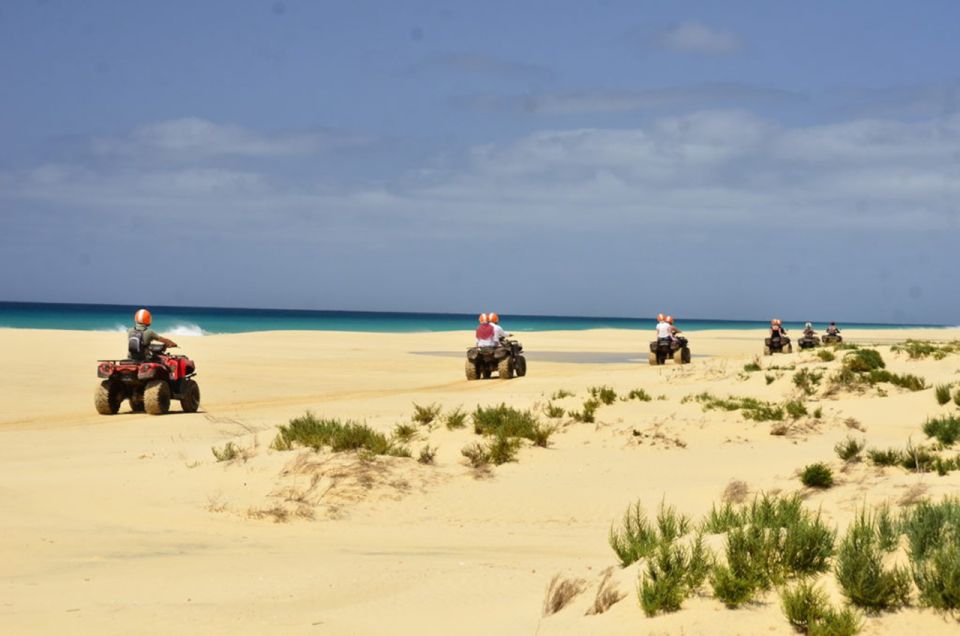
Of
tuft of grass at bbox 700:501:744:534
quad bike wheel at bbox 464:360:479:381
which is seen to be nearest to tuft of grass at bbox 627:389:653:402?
tuft of grass at bbox 700:501:744:534

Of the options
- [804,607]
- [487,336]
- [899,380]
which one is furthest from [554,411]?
[487,336]

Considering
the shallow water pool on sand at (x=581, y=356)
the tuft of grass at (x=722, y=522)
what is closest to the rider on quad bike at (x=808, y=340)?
the shallow water pool on sand at (x=581, y=356)

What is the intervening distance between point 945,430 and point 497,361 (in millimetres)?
16962

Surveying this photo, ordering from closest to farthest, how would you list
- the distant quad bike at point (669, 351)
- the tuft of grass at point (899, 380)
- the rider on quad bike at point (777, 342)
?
the tuft of grass at point (899, 380), the distant quad bike at point (669, 351), the rider on quad bike at point (777, 342)

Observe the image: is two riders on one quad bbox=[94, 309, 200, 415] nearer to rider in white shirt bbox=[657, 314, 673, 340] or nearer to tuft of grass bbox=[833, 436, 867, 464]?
tuft of grass bbox=[833, 436, 867, 464]

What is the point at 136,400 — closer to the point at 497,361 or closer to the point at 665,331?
the point at 497,361

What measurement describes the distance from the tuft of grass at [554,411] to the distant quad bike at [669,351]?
64.8ft

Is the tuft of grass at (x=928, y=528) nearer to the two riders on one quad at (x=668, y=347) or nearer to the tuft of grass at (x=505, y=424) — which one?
the tuft of grass at (x=505, y=424)

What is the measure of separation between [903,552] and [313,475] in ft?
22.5

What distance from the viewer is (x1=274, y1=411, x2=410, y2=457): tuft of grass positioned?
12.2 meters

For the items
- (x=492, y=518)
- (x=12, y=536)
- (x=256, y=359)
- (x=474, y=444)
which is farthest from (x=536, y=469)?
(x=256, y=359)

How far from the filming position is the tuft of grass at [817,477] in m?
10.4

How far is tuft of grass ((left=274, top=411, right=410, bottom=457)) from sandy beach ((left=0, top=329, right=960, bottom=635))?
0.93 ft

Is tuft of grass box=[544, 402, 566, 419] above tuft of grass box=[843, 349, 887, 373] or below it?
below
